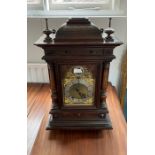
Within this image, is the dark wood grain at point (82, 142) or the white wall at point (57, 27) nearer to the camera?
the dark wood grain at point (82, 142)

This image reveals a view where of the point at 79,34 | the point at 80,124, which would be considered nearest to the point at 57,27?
the point at 79,34

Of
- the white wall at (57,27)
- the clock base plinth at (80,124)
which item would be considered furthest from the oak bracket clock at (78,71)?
the white wall at (57,27)

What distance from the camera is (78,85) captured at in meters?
0.87

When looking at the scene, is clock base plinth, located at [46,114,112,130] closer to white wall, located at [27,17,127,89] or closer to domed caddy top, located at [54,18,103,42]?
domed caddy top, located at [54,18,103,42]

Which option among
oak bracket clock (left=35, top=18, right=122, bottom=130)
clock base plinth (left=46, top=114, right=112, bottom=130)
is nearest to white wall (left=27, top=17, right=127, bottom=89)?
oak bracket clock (left=35, top=18, right=122, bottom=130)

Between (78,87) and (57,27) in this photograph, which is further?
(57,27)

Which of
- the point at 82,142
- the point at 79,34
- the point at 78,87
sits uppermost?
the point at 79,34

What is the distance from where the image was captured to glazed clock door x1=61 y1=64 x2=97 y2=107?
85 cm

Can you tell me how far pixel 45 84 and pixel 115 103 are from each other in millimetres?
500

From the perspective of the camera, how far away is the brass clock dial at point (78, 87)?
0.85m

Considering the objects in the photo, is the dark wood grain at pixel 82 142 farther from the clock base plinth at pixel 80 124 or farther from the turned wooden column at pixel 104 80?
the turned wooden column at pixel 104 80

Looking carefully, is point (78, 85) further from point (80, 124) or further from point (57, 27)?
point (57, 27)
